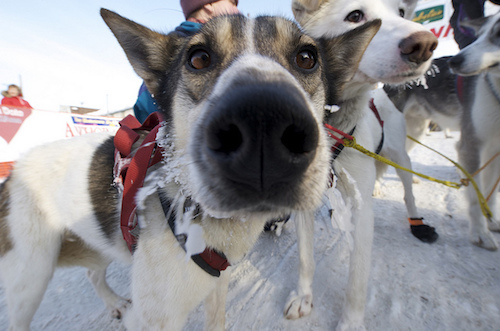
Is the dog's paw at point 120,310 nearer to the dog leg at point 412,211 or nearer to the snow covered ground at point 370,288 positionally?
the snow covered ground at point 370,288

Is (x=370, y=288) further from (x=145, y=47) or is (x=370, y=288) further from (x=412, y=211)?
(x=145, y=47)

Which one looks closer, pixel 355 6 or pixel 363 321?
pixel 363 321

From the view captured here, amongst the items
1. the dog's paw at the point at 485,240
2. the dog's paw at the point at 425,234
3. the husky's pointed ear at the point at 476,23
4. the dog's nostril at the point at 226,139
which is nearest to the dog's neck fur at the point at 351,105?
the dog's nostril at the point at 226,139

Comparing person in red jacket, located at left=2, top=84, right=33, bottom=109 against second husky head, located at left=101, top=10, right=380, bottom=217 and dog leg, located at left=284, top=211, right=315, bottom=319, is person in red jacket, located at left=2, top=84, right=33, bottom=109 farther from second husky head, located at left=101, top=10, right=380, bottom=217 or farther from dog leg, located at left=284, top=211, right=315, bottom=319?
dog leg, located at left=284, top=211, right=315, bottom=319

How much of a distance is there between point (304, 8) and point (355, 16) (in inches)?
18.8

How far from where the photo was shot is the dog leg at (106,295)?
210 cm

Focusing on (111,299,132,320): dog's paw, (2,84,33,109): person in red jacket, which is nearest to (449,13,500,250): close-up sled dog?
(111,299,132,320): dog's paw

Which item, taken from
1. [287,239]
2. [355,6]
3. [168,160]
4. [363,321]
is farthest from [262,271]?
[355,6]

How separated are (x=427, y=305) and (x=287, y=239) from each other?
1.54 meters

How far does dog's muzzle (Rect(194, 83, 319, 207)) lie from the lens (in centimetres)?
65

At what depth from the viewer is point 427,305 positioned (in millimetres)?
1931

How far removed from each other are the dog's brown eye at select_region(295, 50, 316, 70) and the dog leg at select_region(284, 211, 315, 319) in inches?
46.2

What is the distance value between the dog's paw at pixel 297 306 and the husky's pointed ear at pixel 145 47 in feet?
6.60

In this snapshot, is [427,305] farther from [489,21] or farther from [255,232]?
[489,21]
